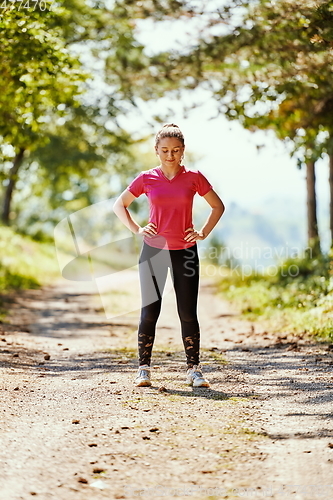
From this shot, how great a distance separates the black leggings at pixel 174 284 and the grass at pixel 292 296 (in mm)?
3572

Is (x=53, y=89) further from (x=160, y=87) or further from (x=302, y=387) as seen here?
(x=302, y=387)

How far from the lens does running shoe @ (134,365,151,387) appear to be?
5727mm

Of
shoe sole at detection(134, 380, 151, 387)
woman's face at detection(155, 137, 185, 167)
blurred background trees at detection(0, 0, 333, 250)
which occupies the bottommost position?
shoe sole at detection(134, 380, 151, 387)

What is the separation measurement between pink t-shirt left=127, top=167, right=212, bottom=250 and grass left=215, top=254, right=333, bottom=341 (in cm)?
407

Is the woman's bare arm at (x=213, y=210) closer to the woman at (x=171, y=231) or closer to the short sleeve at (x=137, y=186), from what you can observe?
the woman at (x=171, y=231)

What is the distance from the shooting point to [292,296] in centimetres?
1239

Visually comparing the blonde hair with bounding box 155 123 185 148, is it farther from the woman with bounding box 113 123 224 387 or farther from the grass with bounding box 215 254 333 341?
the grass with bounding box 215 254 333 341

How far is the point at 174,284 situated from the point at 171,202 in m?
0.77

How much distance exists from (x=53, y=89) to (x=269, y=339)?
5.90m

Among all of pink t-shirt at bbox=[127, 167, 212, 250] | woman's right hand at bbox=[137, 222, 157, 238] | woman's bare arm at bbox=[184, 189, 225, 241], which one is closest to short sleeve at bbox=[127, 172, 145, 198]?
pink t-shirt at bbox=[127, 167, 212, 250]

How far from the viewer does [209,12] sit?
34.3 ft

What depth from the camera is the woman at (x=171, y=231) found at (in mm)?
5551

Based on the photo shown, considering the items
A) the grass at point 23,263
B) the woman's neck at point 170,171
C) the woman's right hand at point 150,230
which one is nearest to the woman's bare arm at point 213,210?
the woman's neck at point 170,171

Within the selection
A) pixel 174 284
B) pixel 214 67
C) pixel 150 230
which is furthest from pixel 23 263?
pixel 150 230
